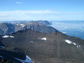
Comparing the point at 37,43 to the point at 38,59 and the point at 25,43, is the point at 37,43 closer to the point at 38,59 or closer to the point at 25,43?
the point at 25,43

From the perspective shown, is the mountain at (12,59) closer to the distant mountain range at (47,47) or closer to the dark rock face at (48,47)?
the distant mountain range at (47,47)

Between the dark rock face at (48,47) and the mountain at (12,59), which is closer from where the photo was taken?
the mountain at (12,59)

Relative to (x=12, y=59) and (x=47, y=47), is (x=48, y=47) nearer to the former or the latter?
(x=47, y=47)

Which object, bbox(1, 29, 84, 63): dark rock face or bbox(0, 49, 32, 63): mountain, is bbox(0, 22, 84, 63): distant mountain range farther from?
bbox(0, 49, 32, 63): mountain

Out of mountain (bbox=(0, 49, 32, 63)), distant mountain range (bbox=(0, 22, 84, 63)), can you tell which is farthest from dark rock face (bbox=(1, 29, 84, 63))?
mountain (bbox=(0, 49, 32, 63))

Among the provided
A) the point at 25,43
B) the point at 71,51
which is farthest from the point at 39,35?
the point at 71,51

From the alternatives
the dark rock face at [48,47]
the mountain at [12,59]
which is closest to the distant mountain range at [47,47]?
the dark rock face at [48,47]
